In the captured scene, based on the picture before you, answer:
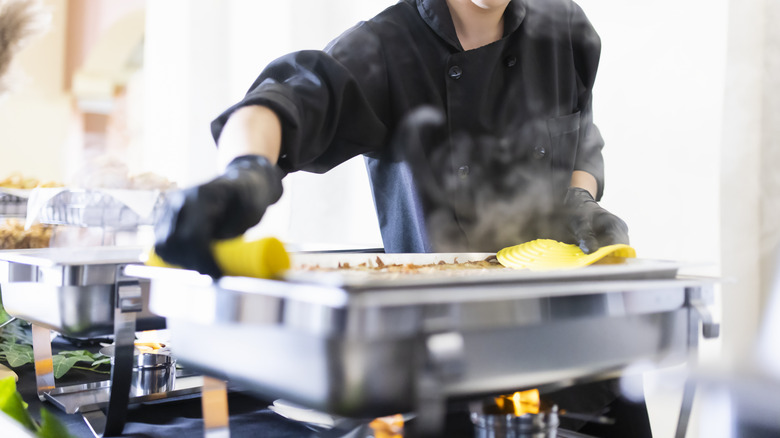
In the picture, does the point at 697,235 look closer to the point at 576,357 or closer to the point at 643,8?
the point at 643,8

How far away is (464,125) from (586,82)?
0.38 m

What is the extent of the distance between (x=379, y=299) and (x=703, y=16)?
1558mm

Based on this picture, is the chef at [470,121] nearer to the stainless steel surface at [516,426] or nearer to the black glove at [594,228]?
the black glove at [594,228]

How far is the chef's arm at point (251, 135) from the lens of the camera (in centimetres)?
81

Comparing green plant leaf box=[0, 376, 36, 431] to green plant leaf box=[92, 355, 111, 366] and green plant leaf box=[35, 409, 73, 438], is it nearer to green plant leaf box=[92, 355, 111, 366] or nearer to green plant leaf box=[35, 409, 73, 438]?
green plant leaf box=[35, 409, 73, 438]

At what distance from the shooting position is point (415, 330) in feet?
1.65

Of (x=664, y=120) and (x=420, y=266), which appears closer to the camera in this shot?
(x=420, y=266)

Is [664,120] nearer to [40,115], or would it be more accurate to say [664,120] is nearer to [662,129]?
[662,129]

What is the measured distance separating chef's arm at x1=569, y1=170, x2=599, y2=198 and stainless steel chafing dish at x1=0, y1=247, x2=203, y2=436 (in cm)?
94

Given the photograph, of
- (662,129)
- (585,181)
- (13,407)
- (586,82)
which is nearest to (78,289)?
(13,407)

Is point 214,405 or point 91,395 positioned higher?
point 214,405

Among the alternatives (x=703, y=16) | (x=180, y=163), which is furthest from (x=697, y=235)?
(x=180, y=163)

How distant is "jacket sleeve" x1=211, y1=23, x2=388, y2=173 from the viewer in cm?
93

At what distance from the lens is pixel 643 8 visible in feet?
6.24
